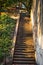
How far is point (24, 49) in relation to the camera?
18.1 m

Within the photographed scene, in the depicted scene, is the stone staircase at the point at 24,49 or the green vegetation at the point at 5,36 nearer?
the green vegetation at the point at 5,36

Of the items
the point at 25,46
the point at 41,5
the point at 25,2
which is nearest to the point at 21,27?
the point at 25,46

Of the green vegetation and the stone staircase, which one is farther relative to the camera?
the stone staircase

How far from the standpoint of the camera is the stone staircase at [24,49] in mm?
16422

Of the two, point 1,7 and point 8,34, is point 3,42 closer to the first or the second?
point 8,34

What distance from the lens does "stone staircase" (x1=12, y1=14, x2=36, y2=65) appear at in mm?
16422

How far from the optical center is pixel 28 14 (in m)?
30.2

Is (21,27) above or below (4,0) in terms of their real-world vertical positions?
below

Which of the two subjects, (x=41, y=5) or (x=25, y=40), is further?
(x=25, y=40)

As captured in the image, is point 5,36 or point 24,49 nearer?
point 24,49

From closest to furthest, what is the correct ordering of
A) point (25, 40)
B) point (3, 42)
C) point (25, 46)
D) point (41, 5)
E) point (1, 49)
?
point (41, 5) → point (1, 49) → point (3, 42) → point (25, 46) → point (25, 40)

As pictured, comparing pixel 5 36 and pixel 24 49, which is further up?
pixel 5 36

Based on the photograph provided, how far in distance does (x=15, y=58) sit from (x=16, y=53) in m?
0.71

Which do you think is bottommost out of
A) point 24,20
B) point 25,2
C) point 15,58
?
point 15,58
